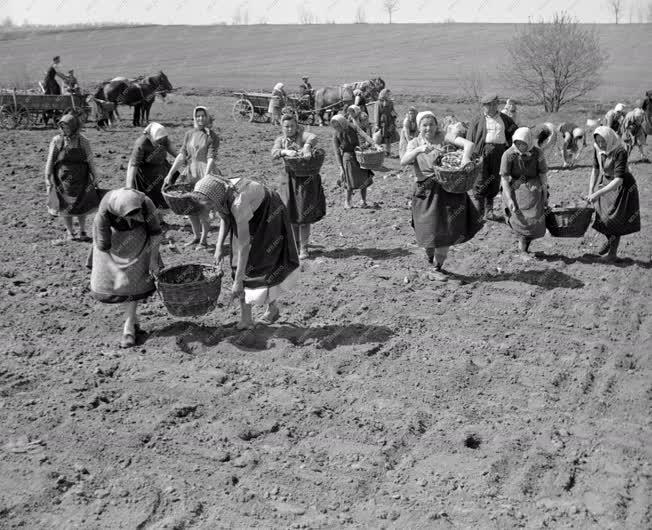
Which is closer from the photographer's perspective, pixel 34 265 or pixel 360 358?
pixel 360 358

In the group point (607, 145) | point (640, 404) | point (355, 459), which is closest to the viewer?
point (355, 459)

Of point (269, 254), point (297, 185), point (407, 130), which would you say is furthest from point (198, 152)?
point (407, 130)

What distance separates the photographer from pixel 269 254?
21.2ft

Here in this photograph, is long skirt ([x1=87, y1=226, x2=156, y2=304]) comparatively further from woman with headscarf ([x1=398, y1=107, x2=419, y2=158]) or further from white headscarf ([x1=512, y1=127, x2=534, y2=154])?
woman with headscarf ([x1=398, y1=107, x2=419, y2=158])

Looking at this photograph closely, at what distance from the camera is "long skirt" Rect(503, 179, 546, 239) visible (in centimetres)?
846

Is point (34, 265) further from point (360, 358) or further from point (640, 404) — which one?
point (640, 404)

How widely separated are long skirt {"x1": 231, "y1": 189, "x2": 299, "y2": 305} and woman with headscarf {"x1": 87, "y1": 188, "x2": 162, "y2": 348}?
2.26ft

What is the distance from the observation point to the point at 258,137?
1909 centimetres

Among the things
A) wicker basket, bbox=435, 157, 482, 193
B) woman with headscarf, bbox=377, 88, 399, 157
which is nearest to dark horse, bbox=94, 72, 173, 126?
woman with headscarf, bbox=377, 88, 399, 157

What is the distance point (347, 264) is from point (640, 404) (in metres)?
4.03

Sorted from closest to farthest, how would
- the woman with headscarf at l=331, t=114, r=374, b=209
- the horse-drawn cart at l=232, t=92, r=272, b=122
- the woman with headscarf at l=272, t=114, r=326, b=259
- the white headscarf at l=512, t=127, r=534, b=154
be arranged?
the white headscarf at l=512, t=127, r=534, b=154 → the woman with headscarf at l=272, t=114, r=326, b=259 → the woman with headscarf at l=331, t=114, r=374, b=209 → the horse-drawn cart at l=232, t=92, r=272, b=122

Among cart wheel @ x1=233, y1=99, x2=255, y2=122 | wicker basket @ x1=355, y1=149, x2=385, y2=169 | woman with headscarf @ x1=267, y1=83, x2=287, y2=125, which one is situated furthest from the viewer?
cart wheel @ x1=233, y1=99, x2=255, y2=122

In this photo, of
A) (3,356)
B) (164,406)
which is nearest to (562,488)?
(164,406)

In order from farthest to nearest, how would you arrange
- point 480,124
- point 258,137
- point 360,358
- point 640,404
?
point 258,137
point 480,124
point 360,358
point 640,404
